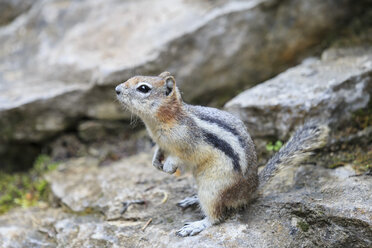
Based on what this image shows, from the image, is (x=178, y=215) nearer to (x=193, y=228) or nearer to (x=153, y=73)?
(x=193, y=228)

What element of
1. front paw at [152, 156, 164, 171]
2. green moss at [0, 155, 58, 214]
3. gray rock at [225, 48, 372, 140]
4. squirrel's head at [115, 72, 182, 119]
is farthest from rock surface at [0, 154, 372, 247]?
squirrel's head at [115, 72, 182, 119]

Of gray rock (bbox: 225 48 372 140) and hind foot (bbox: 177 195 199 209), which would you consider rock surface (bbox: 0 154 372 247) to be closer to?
hind foot (bbox: 177 195 199 209)

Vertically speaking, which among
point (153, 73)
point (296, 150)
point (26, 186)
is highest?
point (153, 73)

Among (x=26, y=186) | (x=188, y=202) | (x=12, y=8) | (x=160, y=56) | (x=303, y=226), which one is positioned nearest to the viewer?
(x=303, y=226)

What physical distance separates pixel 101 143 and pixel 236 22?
117 inches

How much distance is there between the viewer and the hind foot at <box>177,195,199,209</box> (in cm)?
444

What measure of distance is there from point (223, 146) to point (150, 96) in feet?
3.01

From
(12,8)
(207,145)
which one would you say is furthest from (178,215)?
(12,8)

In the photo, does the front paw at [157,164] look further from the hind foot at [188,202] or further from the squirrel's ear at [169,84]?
the squirrel's ear at [169,84]

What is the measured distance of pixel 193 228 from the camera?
12.9 ft

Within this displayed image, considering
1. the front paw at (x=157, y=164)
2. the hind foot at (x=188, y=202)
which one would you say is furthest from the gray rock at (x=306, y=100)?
the front paw at (x=157, y=164)

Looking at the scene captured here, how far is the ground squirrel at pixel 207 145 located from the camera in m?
3.92

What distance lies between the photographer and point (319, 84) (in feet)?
17.1

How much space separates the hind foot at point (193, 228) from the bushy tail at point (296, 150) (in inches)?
28.2
